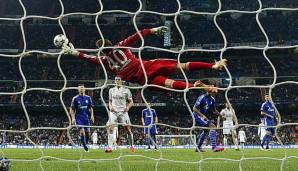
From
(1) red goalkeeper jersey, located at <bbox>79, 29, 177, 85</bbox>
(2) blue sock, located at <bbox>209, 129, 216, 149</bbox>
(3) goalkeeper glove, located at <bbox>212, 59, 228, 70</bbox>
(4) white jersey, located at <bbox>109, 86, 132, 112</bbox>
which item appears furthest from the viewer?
(2) blue sock, located at <bbox>209, 129, 216, 149</bbox>

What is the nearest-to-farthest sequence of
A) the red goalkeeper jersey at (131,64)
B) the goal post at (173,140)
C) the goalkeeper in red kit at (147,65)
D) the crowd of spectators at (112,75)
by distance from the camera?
the goalkeeper in red kit at (147,65) → the red goalkeeper jersey at (131,64) → the goal post at (173,140) → the crowd of spectators at (112,75)

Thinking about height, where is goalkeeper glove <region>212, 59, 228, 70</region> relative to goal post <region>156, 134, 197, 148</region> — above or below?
above

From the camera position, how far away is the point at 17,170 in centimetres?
482

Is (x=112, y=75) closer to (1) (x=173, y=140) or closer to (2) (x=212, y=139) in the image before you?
(1) (x=173, y=140)

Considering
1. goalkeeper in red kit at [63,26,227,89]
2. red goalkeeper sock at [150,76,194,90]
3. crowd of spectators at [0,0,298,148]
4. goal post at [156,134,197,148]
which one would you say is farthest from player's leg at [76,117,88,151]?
crowd of spectators at [0,0,298,148]

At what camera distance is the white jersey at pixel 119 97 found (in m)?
8.02

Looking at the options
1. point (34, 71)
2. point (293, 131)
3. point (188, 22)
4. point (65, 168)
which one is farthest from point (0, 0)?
point (65, 168)

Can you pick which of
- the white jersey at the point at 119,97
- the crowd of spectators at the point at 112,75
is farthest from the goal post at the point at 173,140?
the white jersey at the point at 119,97

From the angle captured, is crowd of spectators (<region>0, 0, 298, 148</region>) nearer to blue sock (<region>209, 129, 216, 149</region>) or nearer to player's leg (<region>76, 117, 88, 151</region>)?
blue sock (<region>209, 129, 216, 149</region>)

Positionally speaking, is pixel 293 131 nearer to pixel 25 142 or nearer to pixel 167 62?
pixel 25 142

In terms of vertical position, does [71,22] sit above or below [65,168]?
above

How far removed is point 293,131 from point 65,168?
11.8 m

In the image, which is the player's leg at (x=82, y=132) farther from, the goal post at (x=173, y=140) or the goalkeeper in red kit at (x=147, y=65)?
the goal post at (x=173, y=140)

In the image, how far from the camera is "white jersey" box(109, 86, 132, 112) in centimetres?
802
